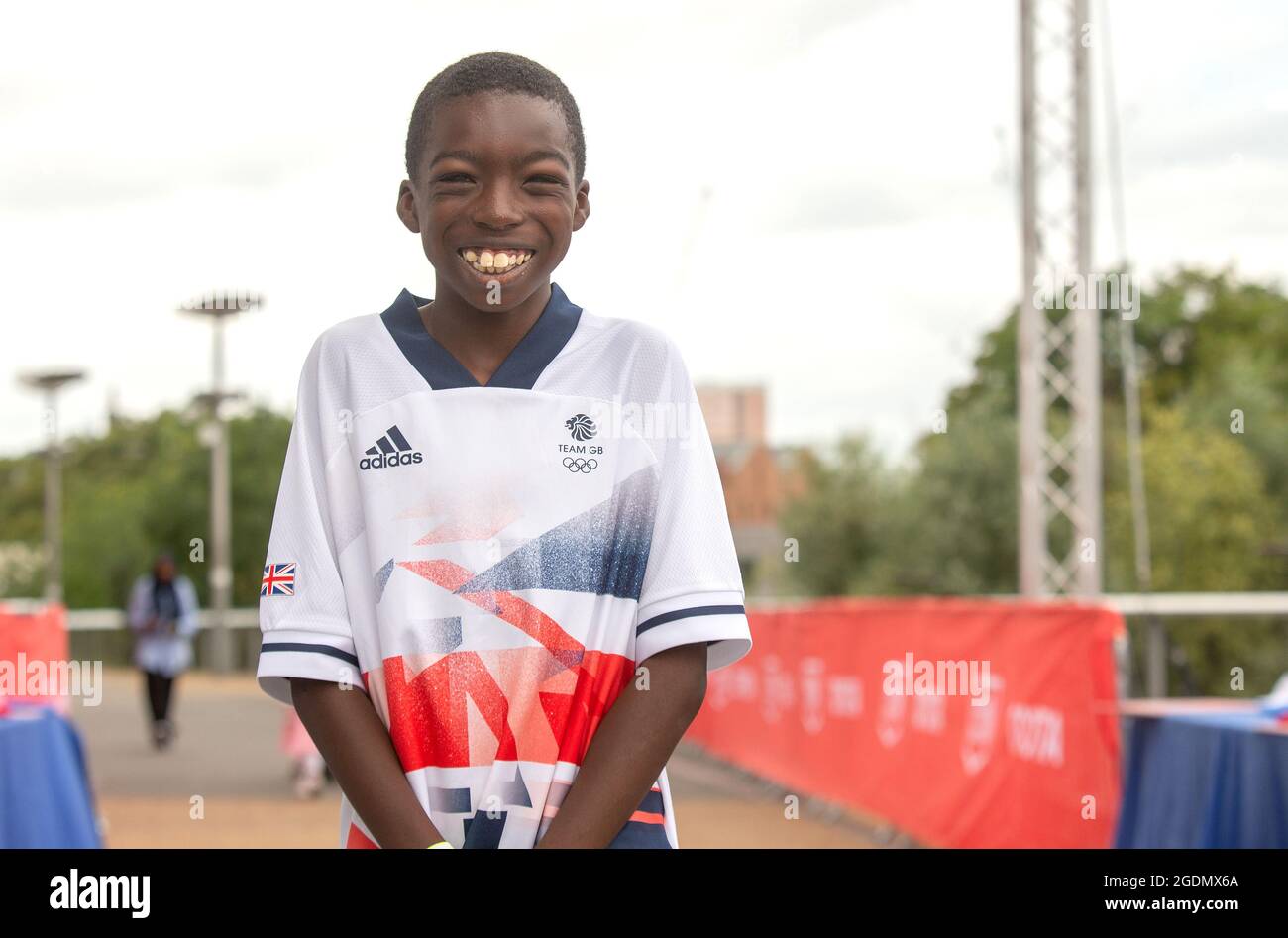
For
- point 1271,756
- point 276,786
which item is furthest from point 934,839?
point 276,786

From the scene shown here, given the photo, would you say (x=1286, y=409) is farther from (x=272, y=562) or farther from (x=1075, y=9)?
(x=272, y=562)

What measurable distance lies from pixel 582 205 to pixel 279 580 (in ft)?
1.57

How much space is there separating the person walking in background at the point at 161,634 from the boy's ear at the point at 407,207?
14.7 meters

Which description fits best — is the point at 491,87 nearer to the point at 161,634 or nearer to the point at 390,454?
the point at 390,454

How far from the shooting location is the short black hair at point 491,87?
1.74 m

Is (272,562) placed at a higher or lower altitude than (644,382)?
lower

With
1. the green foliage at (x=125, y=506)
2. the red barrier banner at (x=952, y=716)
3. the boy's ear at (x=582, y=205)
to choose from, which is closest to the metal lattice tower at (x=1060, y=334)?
the red barrier banner at (x=952, y=716)

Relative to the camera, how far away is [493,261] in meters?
1.71

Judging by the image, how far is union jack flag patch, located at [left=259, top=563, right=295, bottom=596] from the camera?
1.67 meters

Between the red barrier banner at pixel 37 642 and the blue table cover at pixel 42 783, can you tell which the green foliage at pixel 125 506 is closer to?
the red barrier banner at pixel 37 642

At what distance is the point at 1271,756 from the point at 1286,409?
32547 millimetres

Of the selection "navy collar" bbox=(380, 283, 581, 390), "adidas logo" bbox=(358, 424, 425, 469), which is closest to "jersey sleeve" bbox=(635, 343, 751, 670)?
"navy collar" bbox=(380, 283, 581, 390)

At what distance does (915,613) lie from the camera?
31.9ft
